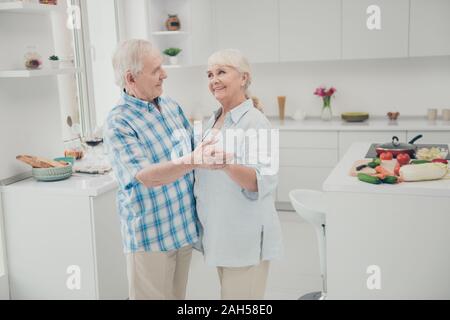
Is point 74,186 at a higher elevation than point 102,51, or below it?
below

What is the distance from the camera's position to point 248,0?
17.3 ft

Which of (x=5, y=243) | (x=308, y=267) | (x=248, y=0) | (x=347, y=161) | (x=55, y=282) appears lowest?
(x=308, y=267)

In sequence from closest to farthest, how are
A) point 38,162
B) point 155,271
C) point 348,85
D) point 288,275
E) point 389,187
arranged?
point 155,271 < point 389,187 < point 38,162 < point 288,275 < point 348,85

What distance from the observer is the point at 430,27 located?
487 cm

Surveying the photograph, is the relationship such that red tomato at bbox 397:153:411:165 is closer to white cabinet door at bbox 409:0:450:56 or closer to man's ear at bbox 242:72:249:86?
man's ear at bbox 242:72:249:86

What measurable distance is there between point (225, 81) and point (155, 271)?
774mm

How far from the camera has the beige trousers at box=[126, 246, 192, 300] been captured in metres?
2.11

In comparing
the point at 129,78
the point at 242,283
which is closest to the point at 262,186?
the point at 242,283

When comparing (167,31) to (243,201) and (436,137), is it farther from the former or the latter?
(243,201)

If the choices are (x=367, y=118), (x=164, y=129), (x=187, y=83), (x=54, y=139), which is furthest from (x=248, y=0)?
(x=164, y=129)

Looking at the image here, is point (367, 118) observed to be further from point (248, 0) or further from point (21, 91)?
point (21, 91)

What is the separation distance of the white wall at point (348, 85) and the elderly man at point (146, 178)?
3.59 m

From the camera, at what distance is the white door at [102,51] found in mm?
4707

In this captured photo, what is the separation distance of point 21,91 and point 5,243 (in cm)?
86
